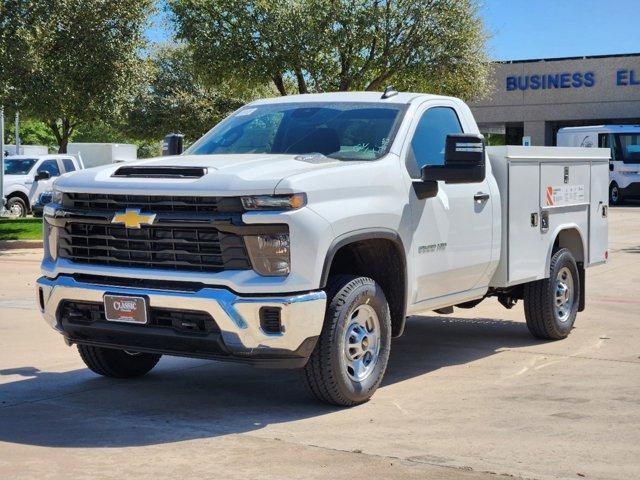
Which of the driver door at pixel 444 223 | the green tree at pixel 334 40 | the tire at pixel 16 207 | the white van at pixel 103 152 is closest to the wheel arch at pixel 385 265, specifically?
the driver door at pixel 444 223

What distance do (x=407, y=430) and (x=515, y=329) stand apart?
13.9 ft

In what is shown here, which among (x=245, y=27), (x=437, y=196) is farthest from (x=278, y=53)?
(x=437, y=196)

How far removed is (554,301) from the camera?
936 centimetres

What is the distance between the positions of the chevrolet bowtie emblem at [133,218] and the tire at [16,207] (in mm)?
24903

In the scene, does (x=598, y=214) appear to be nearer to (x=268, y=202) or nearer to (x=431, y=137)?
(x=431, y=137)

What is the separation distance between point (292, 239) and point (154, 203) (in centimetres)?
91

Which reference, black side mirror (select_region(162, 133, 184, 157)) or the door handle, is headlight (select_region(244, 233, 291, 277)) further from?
black side mirror (select_region(162, 133, 184, 157))

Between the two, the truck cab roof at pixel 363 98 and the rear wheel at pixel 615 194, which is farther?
the rear wheel at pixel 615 194

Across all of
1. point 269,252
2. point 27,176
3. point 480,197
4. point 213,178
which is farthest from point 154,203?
point 27,176

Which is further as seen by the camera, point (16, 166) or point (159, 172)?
point (16, 166)

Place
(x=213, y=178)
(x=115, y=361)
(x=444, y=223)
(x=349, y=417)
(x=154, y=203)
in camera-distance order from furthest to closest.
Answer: (x=115, y=361)
(x=444, y=223)
(x=349, y=417)
(x=154, y=203)
(x=213, y=178)

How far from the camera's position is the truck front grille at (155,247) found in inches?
247

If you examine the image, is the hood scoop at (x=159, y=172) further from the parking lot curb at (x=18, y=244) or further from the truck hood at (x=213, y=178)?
the parking lot curb at (x=18, y=244)

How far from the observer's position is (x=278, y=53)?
29.3 metres
